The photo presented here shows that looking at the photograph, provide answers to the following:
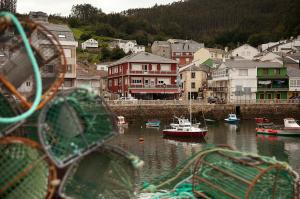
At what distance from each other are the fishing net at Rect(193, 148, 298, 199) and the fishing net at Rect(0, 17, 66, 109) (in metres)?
3.54

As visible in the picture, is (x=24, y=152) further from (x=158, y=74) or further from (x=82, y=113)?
(x=158, y=74)

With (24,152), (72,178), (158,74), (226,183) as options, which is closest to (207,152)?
(226,183)

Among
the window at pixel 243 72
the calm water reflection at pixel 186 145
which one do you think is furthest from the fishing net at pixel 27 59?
the window at pixel 243 72

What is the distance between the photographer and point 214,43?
4641 inches

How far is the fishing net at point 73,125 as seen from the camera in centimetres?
644

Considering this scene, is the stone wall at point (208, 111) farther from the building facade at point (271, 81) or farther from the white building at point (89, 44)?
the white building at point (89, 44)

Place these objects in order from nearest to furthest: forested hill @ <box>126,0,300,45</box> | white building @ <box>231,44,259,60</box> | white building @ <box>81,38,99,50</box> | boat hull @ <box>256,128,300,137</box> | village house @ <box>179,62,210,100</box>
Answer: boat hull @ <box>256,128,300,137</box> < village house @ <box>179,62,210,100</box> < white building @ <box>231,44,259,60</box> < white building @ <box>81,38,99,50</box> < forested hill @ <box>126,0,300,45</box>

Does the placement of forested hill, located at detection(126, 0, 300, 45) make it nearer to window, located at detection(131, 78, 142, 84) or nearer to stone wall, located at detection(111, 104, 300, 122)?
stone wall, located at detection(111, 104, 300, 122)

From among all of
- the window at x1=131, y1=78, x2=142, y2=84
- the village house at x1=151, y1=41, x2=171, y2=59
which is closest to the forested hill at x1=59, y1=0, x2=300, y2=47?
the village house at x1=151, y1=41, x2=171, y2=59

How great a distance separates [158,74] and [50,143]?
4739cm

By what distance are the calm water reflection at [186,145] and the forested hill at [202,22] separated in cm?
6746

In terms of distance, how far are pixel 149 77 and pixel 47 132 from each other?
47411mm

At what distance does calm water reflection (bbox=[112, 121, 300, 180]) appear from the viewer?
22250 mm

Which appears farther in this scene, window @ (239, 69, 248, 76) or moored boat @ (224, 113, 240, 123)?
window @ (239, 69, 248, 76)
